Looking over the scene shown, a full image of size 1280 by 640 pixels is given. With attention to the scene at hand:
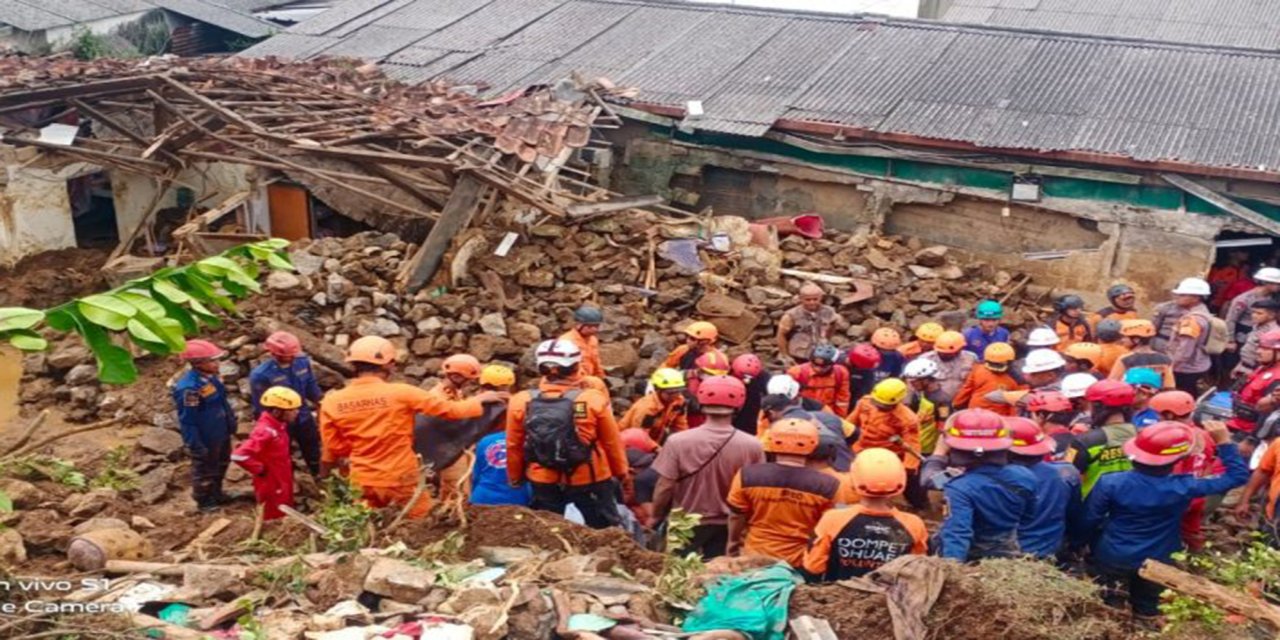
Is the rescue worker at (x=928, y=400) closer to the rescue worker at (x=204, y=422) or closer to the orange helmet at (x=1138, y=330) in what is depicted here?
the orange helmet at (x=1138, y=330)

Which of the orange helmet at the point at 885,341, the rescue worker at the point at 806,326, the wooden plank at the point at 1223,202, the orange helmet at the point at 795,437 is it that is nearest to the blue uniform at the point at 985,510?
the orange helmet at the point at 795,437

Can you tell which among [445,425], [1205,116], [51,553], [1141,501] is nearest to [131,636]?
[51,553]

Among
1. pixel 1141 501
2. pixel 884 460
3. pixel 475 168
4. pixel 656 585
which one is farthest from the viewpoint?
pixel 475 168

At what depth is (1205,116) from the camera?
12359 millimetres

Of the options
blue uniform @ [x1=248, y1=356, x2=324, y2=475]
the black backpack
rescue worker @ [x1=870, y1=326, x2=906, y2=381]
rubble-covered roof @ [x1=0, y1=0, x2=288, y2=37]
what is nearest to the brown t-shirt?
the black backpack

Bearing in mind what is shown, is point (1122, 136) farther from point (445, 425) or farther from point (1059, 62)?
point (445, 425)

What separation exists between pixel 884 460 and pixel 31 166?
33.8ft

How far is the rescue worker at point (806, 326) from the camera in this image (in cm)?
972

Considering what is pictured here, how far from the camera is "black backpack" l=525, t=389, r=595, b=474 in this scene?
255 inches

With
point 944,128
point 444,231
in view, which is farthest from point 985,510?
point 944,128

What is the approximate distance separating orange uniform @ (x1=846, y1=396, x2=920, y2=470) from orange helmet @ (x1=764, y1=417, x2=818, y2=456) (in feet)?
5.65

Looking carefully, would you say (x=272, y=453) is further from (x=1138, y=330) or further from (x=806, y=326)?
(x=1138, y=330)

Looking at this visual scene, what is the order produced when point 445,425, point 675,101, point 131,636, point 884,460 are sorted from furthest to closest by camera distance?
point 675,101
point 445,425
point 884,460
point 131,636

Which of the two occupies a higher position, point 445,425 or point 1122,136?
point 1122,136
